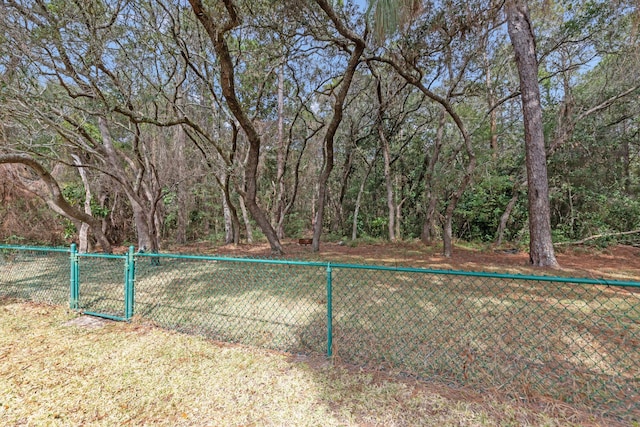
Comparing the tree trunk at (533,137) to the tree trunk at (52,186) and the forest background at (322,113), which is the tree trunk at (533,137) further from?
the tree trunk at (52,186)

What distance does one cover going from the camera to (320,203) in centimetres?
880

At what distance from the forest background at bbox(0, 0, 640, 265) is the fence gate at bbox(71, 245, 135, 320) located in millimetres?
1683

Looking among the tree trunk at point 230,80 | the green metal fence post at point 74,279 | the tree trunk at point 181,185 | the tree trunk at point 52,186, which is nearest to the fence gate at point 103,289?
the green metal fence post at point 74,279

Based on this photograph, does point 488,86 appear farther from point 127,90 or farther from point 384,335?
point 127,90

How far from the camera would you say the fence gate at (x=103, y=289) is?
3.28 meters

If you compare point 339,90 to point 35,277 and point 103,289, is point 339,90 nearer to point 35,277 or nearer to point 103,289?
point 103,289

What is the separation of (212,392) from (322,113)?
11.1m

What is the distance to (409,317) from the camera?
3402mm

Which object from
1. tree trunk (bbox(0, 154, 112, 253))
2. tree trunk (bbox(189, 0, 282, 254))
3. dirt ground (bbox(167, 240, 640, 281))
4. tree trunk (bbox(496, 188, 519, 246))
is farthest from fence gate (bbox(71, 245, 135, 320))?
tree trunk (bbox(496, 188, 519, 246))

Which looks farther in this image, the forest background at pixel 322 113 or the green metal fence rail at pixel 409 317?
the forest background at pixel 322 113

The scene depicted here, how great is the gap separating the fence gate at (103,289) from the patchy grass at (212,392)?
0.66 m

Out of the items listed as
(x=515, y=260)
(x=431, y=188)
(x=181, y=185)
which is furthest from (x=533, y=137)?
(x=181, y=185)

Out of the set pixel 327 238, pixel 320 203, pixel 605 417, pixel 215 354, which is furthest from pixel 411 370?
pixel 327 238

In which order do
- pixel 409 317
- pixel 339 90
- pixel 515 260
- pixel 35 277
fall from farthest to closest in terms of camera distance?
1. pixel 339 90
2. pixel 515 260
3. pixel 35 277
4. pixel 409 317
